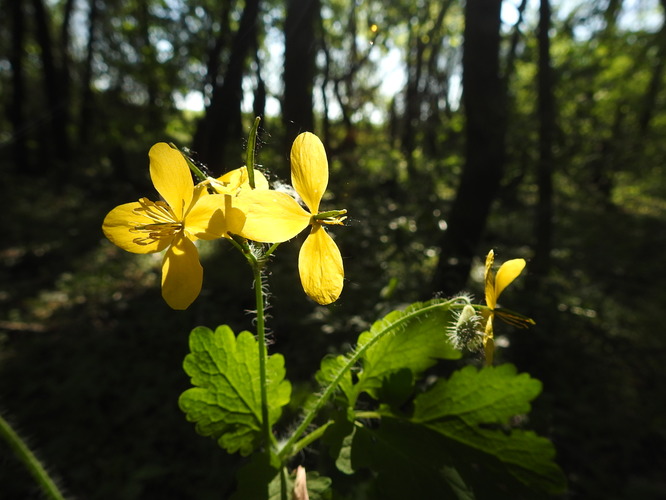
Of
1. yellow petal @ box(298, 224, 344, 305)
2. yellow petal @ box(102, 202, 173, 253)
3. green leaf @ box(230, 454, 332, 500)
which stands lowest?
green leaf @ box(230, 454, 332, 500)

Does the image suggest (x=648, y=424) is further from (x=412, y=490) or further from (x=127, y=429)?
(x=127, y=429)

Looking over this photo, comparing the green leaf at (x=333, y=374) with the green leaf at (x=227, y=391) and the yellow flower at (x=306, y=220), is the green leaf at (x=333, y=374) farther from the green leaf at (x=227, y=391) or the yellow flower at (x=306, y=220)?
the yellow flower at (x=306, y=220)

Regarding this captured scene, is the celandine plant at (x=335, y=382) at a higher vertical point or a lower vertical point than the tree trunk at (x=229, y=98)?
lower

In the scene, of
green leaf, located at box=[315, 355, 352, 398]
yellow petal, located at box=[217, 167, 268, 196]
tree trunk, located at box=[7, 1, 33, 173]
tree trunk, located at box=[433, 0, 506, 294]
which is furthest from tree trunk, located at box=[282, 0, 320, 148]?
tree trunk, located at box=[7, 1, 33, 173]

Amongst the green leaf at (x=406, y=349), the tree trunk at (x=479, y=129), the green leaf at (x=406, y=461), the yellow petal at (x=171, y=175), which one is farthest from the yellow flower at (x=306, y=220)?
the tree trunk at (x=479, y=129)

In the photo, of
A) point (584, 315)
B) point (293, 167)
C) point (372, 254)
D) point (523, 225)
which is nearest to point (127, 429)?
point (372, 254)

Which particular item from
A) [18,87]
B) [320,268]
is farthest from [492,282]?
[18,87]

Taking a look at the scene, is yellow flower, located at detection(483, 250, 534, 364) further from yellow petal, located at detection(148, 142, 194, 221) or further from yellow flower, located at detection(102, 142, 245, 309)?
yellow petal, located at detection(148, 142, 194, 221)
